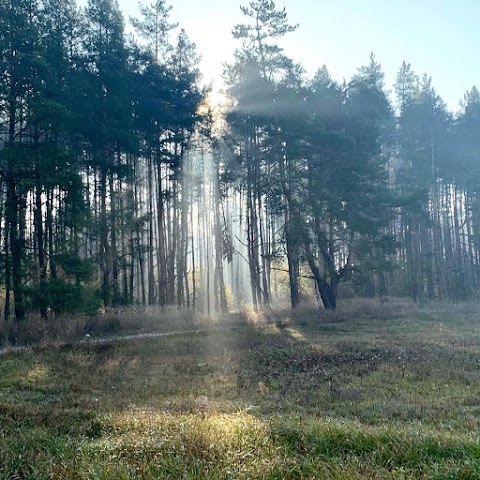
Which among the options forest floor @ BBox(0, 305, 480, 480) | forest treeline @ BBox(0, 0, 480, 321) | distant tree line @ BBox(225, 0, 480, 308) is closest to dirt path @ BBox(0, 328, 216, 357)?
forest floor @ BBox(0, 305, 480, 480)

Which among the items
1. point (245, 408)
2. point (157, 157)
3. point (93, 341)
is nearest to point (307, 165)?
point (157, 157)

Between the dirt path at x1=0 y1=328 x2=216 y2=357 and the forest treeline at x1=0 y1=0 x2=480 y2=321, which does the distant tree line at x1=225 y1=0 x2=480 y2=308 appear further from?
the dirt path at x1=0 y1=328 x2=216 y2=357

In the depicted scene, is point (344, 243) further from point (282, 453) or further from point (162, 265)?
point (282, 453)

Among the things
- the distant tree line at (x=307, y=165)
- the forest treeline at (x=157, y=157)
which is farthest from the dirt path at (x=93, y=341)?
the distant tree line at (x=307, y=165)

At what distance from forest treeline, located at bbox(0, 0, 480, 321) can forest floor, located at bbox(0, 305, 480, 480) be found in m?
7.53

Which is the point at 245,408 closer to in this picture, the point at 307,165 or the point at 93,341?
the point at 93,341

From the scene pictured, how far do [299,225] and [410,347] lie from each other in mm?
12681

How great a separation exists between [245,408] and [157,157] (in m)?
23.5

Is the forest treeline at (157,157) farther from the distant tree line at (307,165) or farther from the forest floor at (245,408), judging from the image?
the forest floor at (245,408)

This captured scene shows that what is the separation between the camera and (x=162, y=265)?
1162 inches

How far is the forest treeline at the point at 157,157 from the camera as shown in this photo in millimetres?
20172

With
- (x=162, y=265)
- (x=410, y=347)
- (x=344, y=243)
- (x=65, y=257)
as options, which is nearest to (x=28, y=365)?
(x=65, y=257)

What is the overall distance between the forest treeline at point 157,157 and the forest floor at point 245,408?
7532 mm

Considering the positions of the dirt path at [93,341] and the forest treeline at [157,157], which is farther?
the forest treeline at [157,157]
